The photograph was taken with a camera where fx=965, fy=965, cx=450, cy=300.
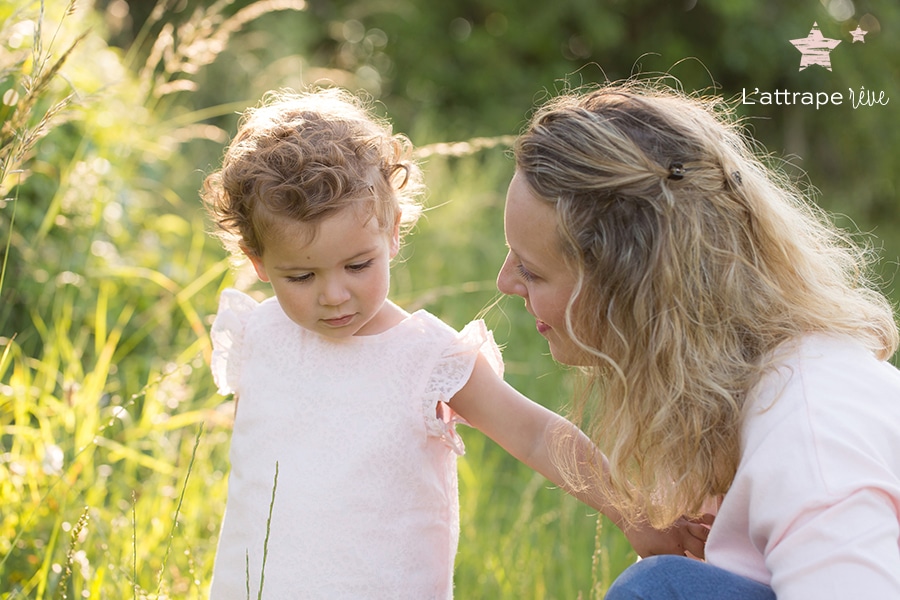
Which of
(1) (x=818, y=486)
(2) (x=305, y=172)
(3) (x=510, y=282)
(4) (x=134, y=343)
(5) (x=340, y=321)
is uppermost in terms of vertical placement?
(2) (x=305, y=172)

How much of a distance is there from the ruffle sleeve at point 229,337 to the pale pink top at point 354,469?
0.50 feet

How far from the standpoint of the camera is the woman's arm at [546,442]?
192cm

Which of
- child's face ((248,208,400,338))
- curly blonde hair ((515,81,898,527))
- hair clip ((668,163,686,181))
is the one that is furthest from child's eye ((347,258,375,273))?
hair clip ((668,163,686,181))

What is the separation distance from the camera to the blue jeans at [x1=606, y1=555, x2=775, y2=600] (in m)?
1.60

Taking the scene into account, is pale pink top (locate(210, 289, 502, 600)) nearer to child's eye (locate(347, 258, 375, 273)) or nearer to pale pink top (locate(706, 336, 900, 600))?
child's eye (locate(347, 258, 375, 273))

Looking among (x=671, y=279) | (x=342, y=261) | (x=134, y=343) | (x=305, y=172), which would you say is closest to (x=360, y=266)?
(x=342, y=261)

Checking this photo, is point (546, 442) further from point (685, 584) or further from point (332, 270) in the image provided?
point (332, 270)

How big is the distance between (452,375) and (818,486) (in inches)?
29.7

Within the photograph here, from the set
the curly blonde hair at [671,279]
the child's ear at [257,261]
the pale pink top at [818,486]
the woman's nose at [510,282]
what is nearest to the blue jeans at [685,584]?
the pale pink top at [818,486]

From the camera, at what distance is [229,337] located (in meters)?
2.24

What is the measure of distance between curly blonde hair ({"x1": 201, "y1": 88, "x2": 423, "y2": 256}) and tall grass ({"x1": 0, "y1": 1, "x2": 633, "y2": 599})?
1.05 ft

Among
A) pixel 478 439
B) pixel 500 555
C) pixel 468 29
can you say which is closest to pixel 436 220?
pixel 478 439

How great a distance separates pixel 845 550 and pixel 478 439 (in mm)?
2333

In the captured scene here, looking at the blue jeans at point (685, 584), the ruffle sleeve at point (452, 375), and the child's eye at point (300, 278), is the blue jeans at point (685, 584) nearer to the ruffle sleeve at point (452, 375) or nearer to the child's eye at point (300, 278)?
the ruffle sleeve at point (452, 375)
